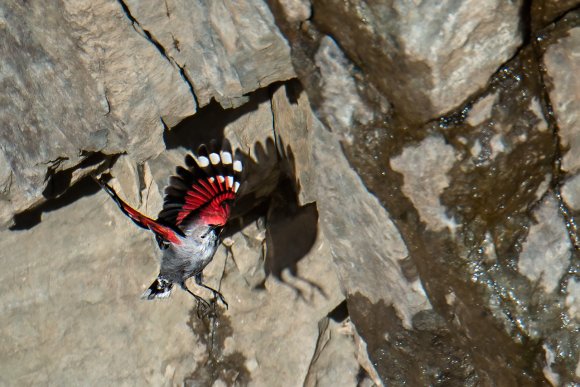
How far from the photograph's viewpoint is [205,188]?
4.02 m

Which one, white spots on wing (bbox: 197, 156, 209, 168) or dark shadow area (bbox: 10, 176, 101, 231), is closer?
white spots on wing (bbox: 197, 156, 209, 168)

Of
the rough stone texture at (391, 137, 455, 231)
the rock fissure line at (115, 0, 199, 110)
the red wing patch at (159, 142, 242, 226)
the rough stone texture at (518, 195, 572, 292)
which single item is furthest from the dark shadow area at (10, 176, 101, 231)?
the rough stone texture at (518, 195, 572, 292)

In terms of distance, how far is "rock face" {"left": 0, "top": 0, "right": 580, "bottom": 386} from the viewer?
3248 mm

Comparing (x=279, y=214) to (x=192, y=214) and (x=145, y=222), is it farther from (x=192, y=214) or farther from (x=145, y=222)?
(x=145, y=222)

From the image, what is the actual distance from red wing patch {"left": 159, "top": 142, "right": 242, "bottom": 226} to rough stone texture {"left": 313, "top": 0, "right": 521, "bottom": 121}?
0.85 meters

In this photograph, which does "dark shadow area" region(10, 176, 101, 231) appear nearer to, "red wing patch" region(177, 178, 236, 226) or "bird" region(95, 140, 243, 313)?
"bird" region(95, 140, 243, 313)

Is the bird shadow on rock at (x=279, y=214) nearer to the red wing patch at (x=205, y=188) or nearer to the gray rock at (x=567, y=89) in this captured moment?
the red wing patch at (x=205, y=188)

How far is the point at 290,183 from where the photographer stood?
461 centimetres

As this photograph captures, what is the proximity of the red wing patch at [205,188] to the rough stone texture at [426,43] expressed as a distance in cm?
85

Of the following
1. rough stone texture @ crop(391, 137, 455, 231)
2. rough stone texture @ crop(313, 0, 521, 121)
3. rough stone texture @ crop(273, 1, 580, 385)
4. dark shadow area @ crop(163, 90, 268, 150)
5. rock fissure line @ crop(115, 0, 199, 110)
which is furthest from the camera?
dark shadow area @ crop(163, 90, 268, 150)

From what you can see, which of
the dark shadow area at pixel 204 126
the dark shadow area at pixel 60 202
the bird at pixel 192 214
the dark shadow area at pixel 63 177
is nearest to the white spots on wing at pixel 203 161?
the bird at pixel 192 214

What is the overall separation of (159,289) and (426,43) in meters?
2.23

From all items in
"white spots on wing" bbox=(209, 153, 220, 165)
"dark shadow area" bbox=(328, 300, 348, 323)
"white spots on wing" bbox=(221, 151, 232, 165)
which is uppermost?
Result: "white spots on wing" bbox=(221, 151, 232, 165)

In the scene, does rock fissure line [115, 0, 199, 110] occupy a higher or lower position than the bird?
higher
